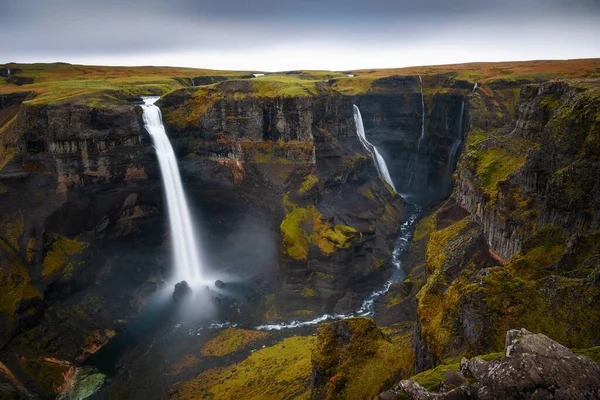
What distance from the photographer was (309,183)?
53.1m

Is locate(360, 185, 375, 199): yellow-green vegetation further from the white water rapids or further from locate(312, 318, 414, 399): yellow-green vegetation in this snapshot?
locate(312, 318, 414, 399): yellow-green vegetation

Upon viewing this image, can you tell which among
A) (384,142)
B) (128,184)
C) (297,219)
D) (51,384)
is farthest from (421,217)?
(51,384)

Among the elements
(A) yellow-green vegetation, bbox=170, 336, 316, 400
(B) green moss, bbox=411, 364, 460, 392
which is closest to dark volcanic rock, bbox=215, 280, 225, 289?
(A) yellow-green vegetation, bbox=170, 336, 316, 400

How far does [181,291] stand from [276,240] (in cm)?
1224

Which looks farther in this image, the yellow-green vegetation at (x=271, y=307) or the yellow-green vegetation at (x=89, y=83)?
the yellow-green vegetation at (x=89, y=83)

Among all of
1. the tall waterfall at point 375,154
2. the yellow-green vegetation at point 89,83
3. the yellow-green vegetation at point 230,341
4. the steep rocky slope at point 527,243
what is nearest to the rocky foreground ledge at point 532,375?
the steep rocky slope at point 527,243

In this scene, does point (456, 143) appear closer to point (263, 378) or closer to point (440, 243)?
point (440, 243)

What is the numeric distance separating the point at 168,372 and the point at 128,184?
2452 cm

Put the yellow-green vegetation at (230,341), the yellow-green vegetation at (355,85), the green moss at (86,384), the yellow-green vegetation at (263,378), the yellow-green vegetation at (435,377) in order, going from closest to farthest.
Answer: the yellow-green vegetation at (435,377) < the yellow-green vegetation at (263,378) < the green moss at (86,384) < the yellow-green vegetation at (230,341) < the yellow-green vegetation at (355,85)

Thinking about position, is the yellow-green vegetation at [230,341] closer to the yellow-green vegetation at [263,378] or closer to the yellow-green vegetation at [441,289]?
the yellow-green vegetation at [263,378]

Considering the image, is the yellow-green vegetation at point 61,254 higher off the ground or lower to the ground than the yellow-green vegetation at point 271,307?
higher

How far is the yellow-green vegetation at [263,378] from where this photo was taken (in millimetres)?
29125

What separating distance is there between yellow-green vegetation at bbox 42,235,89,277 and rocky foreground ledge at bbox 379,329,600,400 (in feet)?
136

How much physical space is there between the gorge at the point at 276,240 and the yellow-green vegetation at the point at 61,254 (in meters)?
0.22
